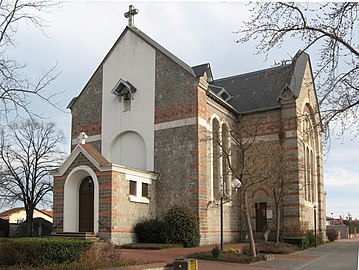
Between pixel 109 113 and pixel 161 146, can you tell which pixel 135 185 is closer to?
pixel 161 146

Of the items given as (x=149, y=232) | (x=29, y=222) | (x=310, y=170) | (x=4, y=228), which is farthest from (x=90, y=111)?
(x=310, y=170)

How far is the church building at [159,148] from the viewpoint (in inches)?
1048

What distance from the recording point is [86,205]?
90.3 ft

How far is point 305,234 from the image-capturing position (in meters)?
31.3

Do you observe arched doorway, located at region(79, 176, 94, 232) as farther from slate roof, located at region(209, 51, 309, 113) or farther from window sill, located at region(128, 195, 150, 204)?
slate roof, located at region(209, 51, 309, 113)

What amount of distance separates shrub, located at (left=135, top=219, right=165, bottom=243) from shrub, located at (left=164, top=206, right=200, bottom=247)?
478mm

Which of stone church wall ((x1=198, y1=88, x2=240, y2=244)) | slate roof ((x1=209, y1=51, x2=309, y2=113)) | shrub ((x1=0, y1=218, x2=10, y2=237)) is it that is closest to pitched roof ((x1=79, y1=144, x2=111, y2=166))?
stone church wall ((x1=198, y1=88, x2=240, y2=244))

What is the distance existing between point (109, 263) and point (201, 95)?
16891mm

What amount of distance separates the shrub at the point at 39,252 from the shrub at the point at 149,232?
491 inches

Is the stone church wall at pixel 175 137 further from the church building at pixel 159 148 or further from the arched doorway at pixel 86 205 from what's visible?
the arched doorway at pixel 86 205

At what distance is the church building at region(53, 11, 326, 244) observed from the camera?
26.6 meters

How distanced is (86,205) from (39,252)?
555 inches

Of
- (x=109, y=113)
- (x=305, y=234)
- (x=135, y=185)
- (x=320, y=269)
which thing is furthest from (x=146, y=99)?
(x=320, y=269)

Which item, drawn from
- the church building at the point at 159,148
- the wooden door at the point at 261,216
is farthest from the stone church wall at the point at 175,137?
the wooden door at the point at 261,216
